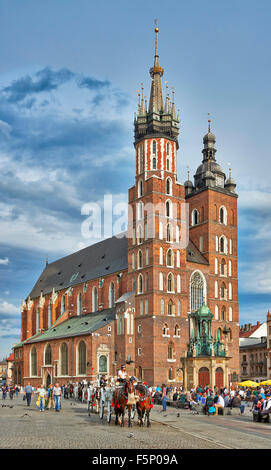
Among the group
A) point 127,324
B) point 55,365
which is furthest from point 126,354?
point 55,365

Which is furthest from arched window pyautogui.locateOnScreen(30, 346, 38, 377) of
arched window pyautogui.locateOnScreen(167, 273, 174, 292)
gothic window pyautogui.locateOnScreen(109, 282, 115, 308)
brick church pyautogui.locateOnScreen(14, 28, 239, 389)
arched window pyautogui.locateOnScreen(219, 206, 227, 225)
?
arched window pyautogui.locateOnScreen(219, 206, 227, 225)

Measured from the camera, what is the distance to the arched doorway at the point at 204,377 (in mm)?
54688

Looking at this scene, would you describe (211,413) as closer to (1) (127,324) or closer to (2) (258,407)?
(2) (258,407)

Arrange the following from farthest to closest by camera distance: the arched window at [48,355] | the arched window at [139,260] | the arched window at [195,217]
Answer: the arched window at [48,355], the arched window at [195,217], the arched window at [139,260]

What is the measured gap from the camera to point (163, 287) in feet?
185

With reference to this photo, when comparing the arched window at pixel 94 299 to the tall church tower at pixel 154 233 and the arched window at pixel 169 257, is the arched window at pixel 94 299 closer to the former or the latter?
the tall church tower at pixel 154 233

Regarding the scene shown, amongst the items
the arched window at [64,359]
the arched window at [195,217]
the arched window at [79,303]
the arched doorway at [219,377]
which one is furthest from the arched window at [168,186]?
the arched window at [79,303]

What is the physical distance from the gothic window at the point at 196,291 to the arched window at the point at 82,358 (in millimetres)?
12054

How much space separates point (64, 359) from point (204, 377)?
1754 centimetres

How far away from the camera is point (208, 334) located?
2245 inches

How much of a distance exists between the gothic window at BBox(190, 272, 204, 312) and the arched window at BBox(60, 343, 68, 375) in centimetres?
1542

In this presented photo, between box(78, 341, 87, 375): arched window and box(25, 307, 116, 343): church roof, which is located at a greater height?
box(25, 307, 116, 343): church roof

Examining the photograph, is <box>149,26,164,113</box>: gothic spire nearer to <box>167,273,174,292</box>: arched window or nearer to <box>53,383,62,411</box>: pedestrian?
<box>167,273,174,292</box>: arched window

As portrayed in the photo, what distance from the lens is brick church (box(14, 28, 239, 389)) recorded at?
183ft
